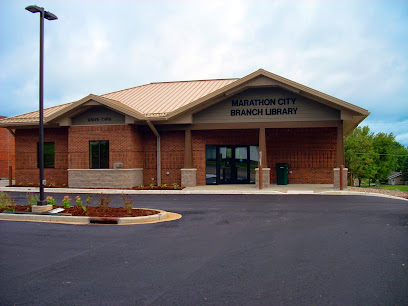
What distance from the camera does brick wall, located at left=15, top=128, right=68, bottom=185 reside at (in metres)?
24.5

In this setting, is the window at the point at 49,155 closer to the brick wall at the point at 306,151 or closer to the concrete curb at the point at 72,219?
the concrete curb at the point at 72,219

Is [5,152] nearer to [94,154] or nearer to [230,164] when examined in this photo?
[94,154]

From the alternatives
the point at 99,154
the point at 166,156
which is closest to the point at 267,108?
the point at 166,156

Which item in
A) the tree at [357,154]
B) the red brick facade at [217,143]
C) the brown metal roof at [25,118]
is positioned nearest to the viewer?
the red brick facade at [217,143]

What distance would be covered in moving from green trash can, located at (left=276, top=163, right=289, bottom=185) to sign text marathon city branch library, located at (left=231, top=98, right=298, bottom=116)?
3.13 meters

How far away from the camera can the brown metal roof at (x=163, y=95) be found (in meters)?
23.5

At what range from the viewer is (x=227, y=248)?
7.82 m

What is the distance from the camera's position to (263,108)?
2144 cm

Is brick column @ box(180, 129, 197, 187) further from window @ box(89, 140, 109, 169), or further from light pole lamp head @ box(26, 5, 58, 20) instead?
light pole lamp head @ box(26, 5, 58, 20)

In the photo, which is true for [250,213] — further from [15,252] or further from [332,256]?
[15,252]

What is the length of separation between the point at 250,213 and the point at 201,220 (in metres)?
1.92

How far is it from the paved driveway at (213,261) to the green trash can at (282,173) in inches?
420

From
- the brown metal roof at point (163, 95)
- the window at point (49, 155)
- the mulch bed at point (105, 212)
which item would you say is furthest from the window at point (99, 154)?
the mulch bed at point (105, 212)

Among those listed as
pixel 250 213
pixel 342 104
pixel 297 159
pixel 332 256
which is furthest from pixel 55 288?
pixel 297 159
